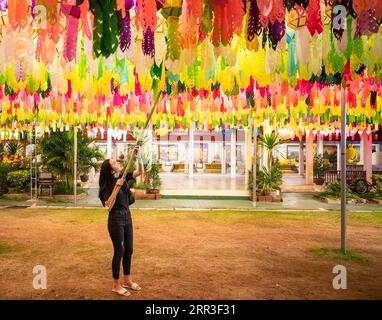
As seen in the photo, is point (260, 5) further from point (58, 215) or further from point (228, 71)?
point (58, 215)

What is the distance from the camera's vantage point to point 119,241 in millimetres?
3848

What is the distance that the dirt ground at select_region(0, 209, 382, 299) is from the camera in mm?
4105

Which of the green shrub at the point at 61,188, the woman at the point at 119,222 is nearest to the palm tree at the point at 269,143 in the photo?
the green shrub at the point at 61,188

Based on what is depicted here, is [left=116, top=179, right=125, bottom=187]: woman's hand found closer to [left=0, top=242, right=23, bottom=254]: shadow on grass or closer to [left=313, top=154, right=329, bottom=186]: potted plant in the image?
[left=0, top=242, right=23, bottom=254]: shadow on grass

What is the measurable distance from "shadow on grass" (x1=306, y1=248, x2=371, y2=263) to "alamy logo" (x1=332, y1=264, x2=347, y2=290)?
0.47 metres

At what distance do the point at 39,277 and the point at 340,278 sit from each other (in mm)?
3914

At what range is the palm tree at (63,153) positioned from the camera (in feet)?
41.5

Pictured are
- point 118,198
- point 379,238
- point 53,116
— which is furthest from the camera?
point 53,116

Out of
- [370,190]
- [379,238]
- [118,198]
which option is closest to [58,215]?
[118,198]

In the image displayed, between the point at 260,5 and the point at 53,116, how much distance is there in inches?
356

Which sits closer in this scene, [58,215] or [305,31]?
[305,31]

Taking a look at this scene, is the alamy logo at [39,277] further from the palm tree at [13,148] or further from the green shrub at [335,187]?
the palm tree at [13,148]

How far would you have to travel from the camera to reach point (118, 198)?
3.91m

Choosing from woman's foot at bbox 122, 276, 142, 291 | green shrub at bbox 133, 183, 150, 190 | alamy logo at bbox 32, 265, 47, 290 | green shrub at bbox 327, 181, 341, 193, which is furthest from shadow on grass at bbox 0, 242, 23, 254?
green shrub at bbox 327, 181, 341, 193
